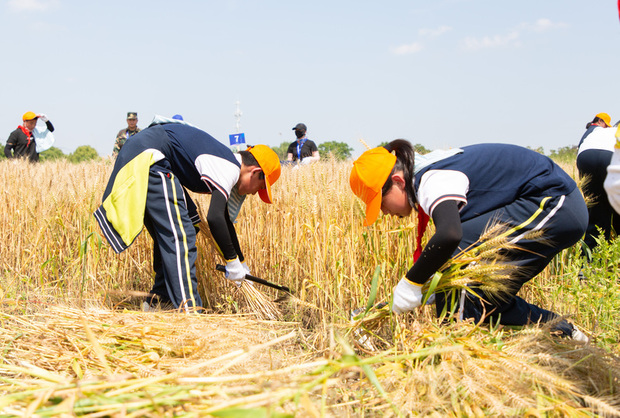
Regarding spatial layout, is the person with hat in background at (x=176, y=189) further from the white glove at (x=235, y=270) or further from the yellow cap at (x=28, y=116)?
the yellow cap at (x=28, y=116)

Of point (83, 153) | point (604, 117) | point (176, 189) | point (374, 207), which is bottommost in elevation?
point (374, 207)

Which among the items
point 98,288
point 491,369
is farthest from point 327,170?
point 491,369

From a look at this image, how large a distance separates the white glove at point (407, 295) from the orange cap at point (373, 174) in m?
0.32

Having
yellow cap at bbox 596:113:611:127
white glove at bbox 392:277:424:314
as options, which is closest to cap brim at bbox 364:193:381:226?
white glove at bbox 392:277:424:314

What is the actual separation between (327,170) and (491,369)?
242cm

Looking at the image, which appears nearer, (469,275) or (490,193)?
(469,275)

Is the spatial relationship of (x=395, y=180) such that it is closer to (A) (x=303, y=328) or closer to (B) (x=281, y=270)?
(A) (x=303, y=328)

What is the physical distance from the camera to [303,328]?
9.40ft

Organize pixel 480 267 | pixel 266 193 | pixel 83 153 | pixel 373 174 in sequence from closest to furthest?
1. pixel 480 267
2. pixel 373 174
3. pixel 266 193
4. pixel 83 153

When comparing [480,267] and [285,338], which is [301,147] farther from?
[285,338]

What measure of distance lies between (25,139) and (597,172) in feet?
27.9

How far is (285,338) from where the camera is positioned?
1461mm

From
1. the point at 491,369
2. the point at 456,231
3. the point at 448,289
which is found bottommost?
the point at 491,369

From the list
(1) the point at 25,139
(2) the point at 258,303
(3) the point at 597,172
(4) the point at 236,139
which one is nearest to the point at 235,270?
(2) the point at 258,303
